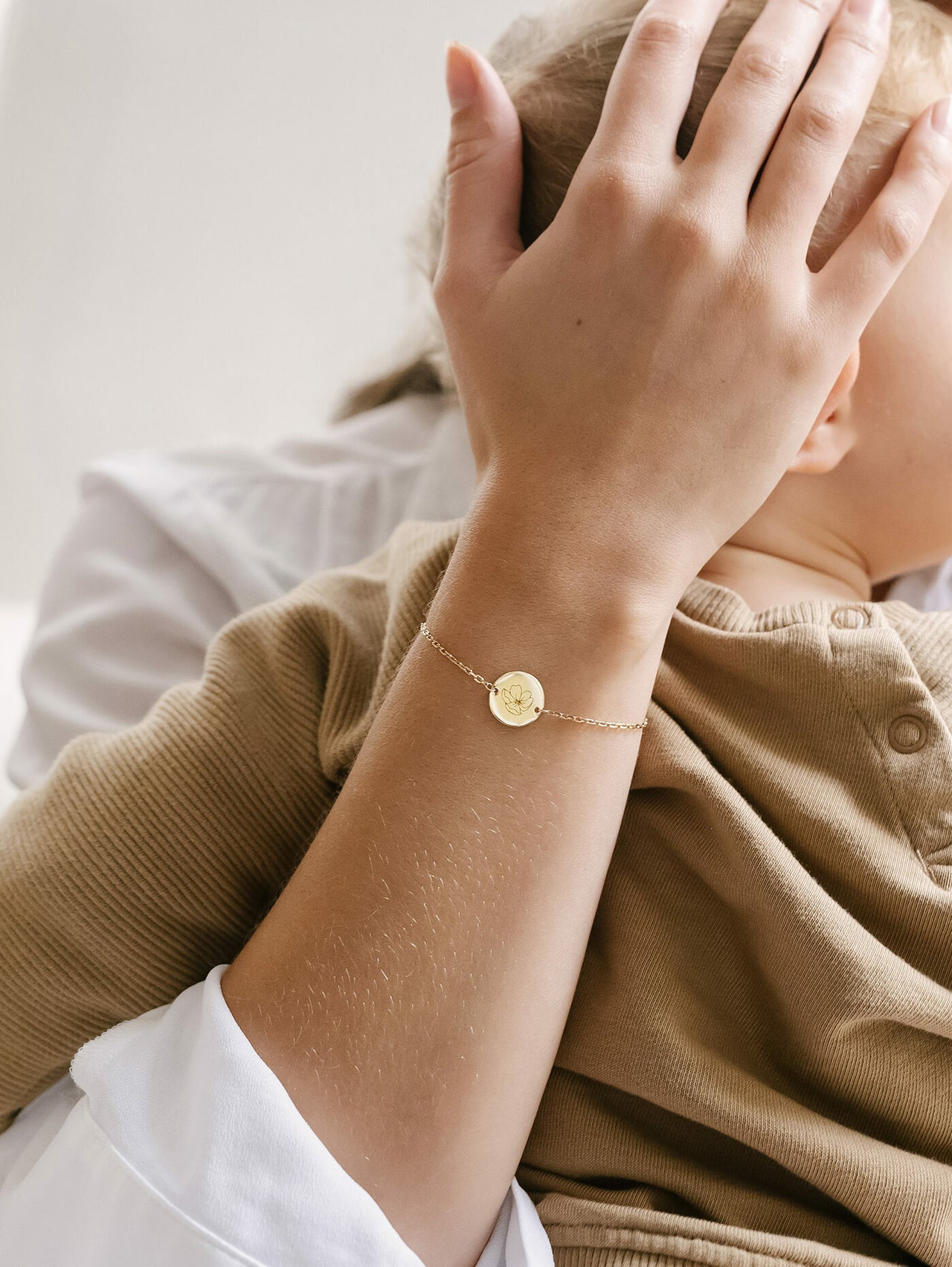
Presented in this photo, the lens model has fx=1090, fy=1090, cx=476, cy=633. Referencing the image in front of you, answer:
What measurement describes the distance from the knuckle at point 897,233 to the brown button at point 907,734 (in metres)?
0.31

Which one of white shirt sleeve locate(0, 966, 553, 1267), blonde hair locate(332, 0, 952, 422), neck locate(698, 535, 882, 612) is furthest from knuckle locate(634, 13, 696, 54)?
white shirt sleeve locate(0, 966, 553, 1267)

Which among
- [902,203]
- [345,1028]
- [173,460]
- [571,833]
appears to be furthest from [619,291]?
[173,460]

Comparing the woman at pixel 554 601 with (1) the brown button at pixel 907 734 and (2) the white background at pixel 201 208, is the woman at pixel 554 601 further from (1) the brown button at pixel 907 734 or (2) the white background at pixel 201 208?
(2) the white background at pixel 201 208

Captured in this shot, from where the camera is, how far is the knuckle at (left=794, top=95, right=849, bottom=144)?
72 centimetres

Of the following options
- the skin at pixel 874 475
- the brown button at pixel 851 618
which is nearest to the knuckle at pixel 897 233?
the skin at pixel 874 475

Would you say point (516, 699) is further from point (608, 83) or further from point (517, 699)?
point (608, 83)

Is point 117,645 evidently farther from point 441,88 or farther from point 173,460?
point 441,88

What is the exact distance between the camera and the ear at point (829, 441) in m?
0.86

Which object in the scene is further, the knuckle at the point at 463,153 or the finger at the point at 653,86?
the knuckle at the point at 463,153

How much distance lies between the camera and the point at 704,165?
0.71 metres

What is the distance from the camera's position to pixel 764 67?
0.73 meters

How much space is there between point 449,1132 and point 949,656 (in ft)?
1.58

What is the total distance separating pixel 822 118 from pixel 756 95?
0.05 m

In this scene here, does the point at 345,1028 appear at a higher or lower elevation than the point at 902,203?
lower
